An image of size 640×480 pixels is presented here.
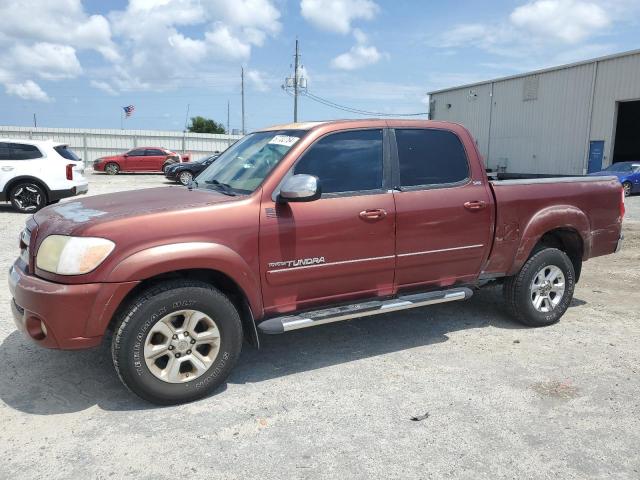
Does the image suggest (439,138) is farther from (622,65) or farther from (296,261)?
(622,65)

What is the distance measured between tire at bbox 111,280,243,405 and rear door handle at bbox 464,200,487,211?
7.01ft

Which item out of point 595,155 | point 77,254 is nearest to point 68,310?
point 77,254

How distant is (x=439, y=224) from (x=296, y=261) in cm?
129

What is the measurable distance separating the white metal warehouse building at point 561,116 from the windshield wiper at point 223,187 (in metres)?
23.8

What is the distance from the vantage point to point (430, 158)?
446 centimetres

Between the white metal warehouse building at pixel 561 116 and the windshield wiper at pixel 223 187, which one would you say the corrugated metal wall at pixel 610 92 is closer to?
the white metal warehouse building at pixel 561 116

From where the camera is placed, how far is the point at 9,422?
129 inches

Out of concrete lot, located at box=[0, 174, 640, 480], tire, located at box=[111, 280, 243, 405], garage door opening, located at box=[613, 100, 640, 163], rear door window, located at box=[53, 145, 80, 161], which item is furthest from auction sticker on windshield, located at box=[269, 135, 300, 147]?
garage door opening, located at box=[613, 100, 640, 163]

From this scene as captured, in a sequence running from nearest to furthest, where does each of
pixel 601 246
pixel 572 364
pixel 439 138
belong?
pixel 572 364
pixel 439 138
pixel 601 246

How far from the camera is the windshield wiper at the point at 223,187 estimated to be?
3928 millimetres

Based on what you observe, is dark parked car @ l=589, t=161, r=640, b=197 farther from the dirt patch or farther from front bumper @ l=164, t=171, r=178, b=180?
→ the dirt patch

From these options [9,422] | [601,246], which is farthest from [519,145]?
[9,422]

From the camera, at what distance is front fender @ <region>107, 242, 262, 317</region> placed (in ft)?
10.6

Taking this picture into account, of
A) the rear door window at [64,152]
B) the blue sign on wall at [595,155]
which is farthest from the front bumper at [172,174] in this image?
the blue sign on wall at [595,155]
